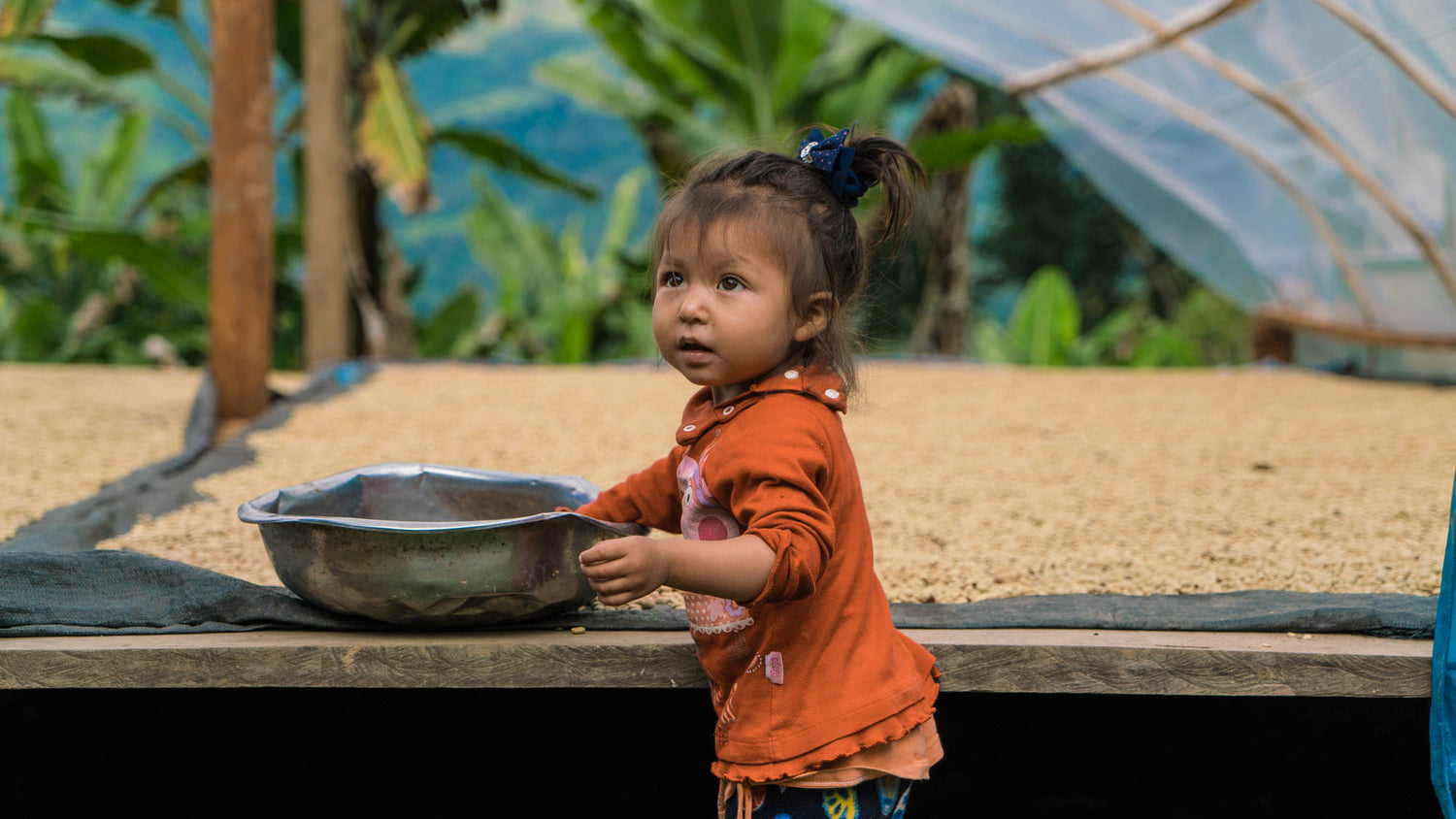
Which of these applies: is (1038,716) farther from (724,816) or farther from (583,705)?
(724,816)

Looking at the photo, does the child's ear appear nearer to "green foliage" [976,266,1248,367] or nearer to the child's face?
the child's face

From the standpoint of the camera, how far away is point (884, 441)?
10.5ft

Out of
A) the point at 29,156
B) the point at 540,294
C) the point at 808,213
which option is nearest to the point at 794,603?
the point at 808,213

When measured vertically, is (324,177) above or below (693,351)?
above

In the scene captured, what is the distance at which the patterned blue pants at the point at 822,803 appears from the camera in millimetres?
1103

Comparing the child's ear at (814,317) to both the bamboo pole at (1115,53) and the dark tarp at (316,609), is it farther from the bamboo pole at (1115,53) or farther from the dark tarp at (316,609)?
the bamboo pole at (1115,53)

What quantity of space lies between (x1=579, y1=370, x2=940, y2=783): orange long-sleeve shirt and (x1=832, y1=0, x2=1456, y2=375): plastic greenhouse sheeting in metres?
2.55

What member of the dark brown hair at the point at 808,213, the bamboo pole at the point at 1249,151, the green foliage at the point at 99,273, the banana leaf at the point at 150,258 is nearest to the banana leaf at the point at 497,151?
the green foliage at the point at 99,273

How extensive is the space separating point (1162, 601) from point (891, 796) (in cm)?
64

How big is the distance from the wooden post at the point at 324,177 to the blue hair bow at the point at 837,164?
357 cm

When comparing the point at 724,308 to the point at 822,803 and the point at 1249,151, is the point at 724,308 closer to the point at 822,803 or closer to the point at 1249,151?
the point at 822,803

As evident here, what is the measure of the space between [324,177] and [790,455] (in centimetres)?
373

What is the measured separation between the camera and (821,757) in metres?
1.07

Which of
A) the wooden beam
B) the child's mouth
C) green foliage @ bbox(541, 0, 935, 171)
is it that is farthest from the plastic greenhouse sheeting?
the child's mouth
